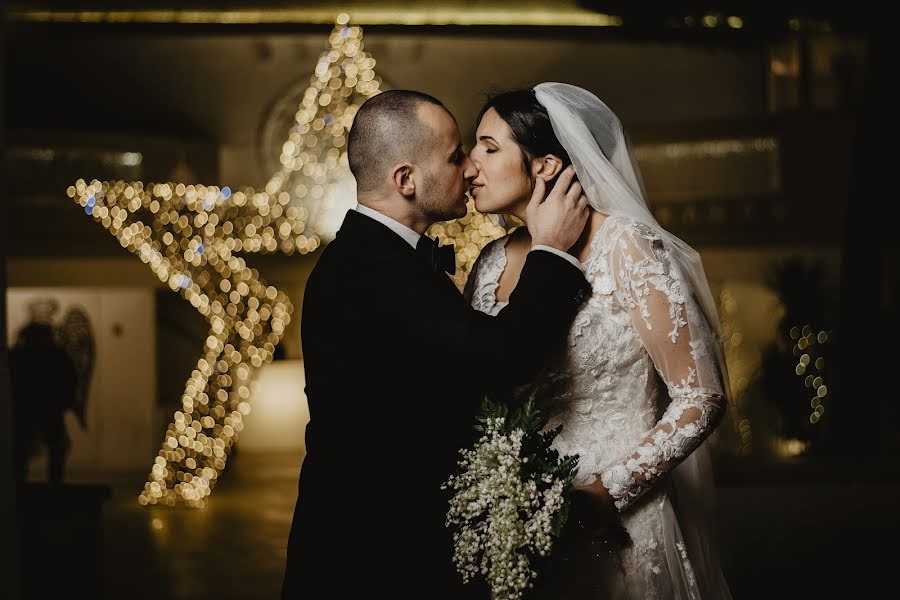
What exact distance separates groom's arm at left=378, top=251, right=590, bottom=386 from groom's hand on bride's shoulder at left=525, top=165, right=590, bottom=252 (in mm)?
83

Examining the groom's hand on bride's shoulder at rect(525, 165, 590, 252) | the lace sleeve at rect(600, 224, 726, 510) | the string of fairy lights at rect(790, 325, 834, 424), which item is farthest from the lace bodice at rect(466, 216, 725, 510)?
the string of fairy lights at rect(790, 325, 834, 424)

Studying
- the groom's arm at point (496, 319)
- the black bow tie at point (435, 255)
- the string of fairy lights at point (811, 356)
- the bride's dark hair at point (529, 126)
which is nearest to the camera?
the groom's arm at point (496, 319)

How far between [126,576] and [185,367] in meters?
8.50

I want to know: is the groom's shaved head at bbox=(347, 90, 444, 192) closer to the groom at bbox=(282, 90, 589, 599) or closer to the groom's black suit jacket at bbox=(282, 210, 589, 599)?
the groom at bbox=(282, 90, 589, 599)

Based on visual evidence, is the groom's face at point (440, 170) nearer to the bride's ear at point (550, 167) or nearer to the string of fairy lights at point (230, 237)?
the bride's ear at point (550, 167)

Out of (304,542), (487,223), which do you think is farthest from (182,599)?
(304,542)

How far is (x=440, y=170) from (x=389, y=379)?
18.5 inches

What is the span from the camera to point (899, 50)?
879cm

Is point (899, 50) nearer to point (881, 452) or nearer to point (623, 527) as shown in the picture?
point (881, 452)

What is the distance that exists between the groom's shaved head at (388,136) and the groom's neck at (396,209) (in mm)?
29

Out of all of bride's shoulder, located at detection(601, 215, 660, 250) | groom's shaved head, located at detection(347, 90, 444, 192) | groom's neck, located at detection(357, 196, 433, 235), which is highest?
groom's shaved head, located at detection(347, 90, 444, 192)

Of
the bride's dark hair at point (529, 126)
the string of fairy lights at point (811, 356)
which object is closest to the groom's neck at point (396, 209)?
the bride's dark hair at point (529, 126)

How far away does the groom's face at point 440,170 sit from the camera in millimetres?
2408

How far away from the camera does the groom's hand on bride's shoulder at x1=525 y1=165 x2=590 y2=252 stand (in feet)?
7.68
